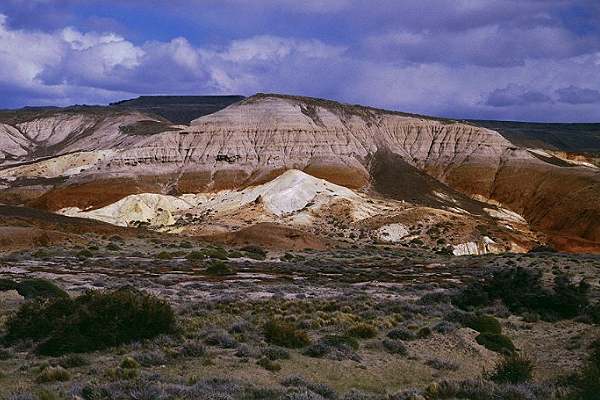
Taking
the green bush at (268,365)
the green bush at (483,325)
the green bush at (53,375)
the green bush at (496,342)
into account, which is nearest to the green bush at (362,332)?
the green bush at (496,342)

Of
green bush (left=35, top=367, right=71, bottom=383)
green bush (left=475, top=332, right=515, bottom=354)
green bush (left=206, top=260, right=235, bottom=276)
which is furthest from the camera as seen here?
green bush (left=206, top=260, right=235, bottom=276)

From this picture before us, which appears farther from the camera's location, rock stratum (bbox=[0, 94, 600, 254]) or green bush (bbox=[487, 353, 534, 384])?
rock stratum (bbox=[0, 94, 600, 254])

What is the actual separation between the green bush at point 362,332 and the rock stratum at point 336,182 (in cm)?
5491

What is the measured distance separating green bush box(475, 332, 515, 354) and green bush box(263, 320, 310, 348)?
466 centimetres

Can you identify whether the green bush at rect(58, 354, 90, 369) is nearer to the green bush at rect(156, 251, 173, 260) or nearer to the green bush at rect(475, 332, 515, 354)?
the green bush at rect(475, 332, 515, 354)

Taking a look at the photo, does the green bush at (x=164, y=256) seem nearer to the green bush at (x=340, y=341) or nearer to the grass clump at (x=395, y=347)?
the green bush at (x=340, y=341)

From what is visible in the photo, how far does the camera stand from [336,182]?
99.8 metres

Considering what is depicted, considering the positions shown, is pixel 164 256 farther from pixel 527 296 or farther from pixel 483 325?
pixel 483 325

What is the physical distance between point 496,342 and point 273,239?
48.3 m

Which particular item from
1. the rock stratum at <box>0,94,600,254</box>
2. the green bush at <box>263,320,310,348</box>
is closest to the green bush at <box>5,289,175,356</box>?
the green bush at <box>263,320,310,348</box>

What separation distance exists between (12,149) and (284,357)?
7080 inches

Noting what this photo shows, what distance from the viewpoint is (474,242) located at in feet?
239

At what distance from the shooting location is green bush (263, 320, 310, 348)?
1686 centimetres

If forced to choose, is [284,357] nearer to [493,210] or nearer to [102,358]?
[102,358]
